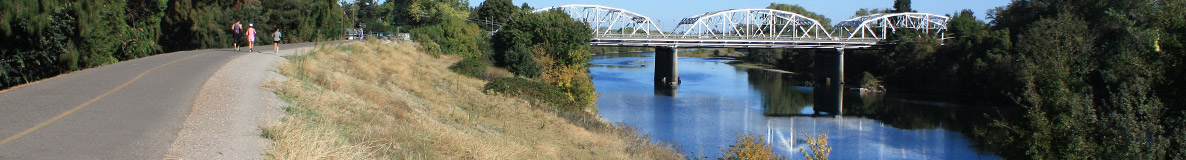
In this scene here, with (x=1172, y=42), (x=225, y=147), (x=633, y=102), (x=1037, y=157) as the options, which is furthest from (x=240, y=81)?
(x=633, y=102)

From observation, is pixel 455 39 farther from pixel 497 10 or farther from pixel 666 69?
pixel 497 10

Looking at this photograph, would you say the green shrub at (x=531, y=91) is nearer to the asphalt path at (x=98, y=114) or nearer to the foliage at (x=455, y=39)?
the asphalt path at (x=98, y=114)

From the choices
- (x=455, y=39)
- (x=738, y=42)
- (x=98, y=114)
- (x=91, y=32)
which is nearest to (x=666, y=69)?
(x=738, y=42)

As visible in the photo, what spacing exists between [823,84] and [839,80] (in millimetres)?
1897

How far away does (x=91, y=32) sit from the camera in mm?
22219

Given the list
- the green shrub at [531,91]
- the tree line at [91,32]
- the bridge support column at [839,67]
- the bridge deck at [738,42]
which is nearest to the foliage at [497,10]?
the bridge deck at [738,42]

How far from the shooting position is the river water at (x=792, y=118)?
111ft

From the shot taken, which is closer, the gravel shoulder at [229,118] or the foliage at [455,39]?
the gravel shoulder at [229,118]

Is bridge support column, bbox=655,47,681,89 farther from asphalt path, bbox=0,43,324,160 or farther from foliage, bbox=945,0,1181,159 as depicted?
asphalt path, bbox=0,43,324,160

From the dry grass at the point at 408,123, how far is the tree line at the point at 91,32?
14.6 ft

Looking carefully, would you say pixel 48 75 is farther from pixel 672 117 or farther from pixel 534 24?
pixel 534 24

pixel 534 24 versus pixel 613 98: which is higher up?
pixel 534 24

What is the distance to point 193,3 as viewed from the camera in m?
37.5

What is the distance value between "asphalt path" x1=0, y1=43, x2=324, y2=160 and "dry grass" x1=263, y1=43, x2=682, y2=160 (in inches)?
57.5
